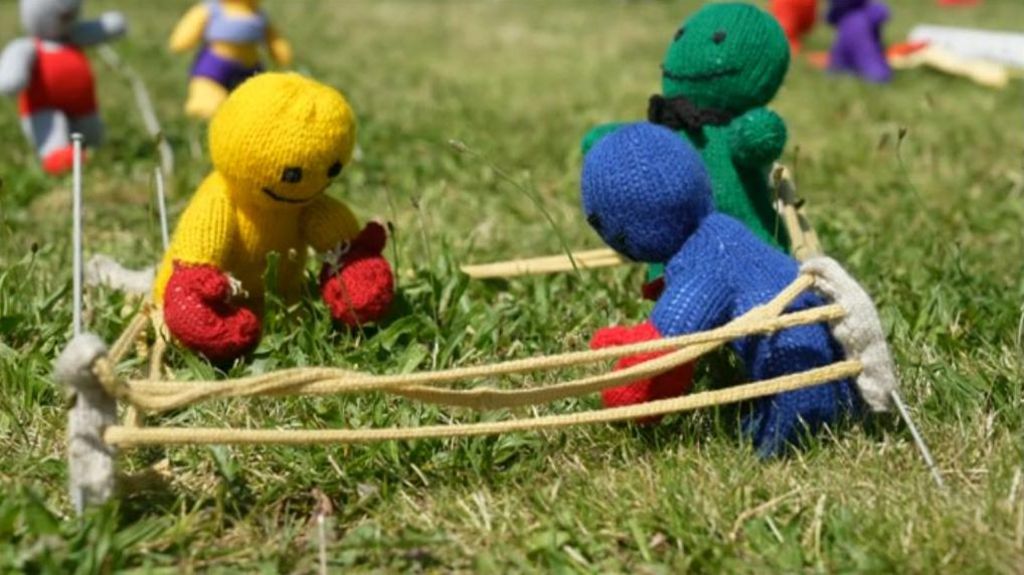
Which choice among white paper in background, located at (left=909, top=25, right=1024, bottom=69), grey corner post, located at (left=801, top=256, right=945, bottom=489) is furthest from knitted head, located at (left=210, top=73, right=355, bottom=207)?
white paper in background, located at (left=909, top=25, right=1024, bottom=69)

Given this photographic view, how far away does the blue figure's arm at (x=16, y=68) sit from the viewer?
12.0ft

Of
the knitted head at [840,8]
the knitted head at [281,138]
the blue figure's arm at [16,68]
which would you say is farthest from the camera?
the knitted head at [840,8]

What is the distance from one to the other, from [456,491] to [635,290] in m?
0.98

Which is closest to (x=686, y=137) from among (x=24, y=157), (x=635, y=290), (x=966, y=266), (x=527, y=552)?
(x=635, y=290)

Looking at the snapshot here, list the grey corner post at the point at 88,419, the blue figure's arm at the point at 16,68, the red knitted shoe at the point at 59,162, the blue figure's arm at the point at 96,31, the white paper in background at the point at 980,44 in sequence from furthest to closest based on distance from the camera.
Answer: the white paper in background at the point at 980,44 < the blue figure's arm at the point at 96,31 < the red knitted shoe at the point at 59,162 < the blue figure's arm at the point at 16,68 < the grey corner post at the point at 88,419

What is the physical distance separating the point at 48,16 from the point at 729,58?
7.70ft

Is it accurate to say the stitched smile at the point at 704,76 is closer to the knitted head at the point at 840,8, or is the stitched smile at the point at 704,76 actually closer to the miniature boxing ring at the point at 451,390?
the miniature boxing ring at the point at 451,390

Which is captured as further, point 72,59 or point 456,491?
point 72,59

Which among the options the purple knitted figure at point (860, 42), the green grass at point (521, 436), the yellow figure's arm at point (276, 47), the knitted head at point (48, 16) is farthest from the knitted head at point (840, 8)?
the knitted head at point (48, 16)

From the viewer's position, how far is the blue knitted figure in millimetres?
1936

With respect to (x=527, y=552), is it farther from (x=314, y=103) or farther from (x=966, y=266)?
(x=966, y=266)

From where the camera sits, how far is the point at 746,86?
98.0 inches

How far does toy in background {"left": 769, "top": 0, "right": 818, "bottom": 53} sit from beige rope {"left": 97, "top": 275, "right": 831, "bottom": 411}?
4.39 metres

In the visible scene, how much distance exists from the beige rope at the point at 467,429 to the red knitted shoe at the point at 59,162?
2.32 m
